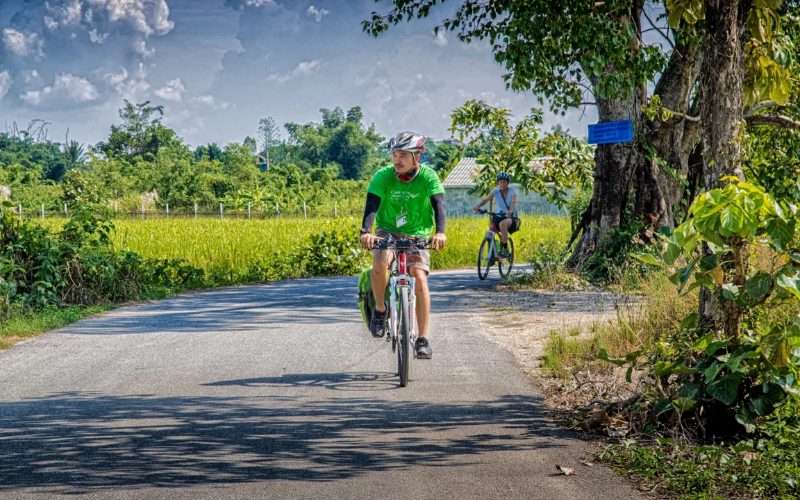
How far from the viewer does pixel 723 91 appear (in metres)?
6.69

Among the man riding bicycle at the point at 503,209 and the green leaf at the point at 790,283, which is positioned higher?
the man riding bicycle at the point at 503,209

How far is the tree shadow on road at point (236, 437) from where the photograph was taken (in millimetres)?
5484

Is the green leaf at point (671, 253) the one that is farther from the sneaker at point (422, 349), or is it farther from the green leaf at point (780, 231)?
the sneaker at point (422, 349)

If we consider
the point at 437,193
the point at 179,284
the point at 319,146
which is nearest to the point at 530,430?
the point at 437,193

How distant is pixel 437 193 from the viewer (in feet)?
27.9

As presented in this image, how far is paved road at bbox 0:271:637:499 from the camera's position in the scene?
5301 mm

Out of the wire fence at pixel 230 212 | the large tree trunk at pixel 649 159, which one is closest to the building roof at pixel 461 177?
the wire fence at pixel 230 212

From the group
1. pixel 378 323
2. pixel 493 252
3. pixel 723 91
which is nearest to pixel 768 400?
pixel 723 91

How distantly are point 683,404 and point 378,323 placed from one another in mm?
3522

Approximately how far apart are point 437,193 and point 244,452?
3320mm

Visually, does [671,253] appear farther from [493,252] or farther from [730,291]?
[493,252]

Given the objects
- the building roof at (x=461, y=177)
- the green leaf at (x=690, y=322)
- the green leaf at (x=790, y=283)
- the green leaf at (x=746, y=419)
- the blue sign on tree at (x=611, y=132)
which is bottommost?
the green leaf at (x=746, y=419)

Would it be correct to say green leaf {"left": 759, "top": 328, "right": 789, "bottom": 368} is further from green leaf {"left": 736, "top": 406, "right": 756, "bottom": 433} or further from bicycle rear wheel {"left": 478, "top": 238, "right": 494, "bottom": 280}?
bicycle rear wheel {"left": 478, "top": 238, "right": 494, "bottom": 280}

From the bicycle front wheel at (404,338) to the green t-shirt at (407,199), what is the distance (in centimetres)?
63
